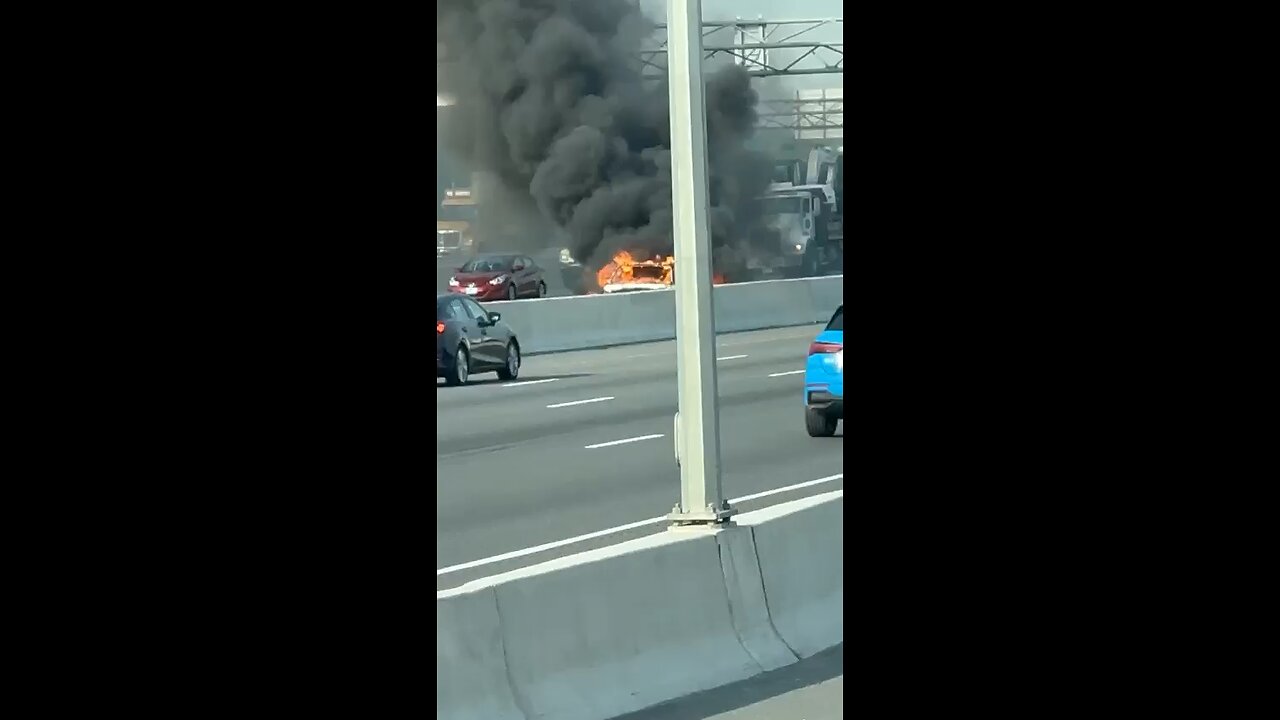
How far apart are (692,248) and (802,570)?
5.19ft

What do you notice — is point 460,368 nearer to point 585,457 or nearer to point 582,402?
point 582,402

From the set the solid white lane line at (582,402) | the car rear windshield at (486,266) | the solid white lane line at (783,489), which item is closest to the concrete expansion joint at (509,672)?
the solid white lane line at (783,489)

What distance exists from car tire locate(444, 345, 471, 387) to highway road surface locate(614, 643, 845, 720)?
1840 centimetres

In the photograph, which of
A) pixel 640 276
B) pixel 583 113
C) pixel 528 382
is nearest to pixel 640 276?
pixel 640 276

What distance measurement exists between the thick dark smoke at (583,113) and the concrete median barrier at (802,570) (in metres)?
51.8

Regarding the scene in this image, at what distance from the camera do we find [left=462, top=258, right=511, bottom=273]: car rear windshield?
45.8m

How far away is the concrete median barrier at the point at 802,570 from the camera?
27.4 feet

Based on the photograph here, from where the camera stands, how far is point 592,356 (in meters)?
32.8

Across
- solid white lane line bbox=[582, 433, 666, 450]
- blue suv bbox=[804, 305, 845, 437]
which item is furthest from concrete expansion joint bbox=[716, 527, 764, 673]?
solid white lane line bbox=[582, 433, 666, 450]

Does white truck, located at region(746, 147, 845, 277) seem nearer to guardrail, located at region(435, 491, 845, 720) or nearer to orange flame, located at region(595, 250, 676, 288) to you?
orange flame, located at region(595, 250, 676, 288)
